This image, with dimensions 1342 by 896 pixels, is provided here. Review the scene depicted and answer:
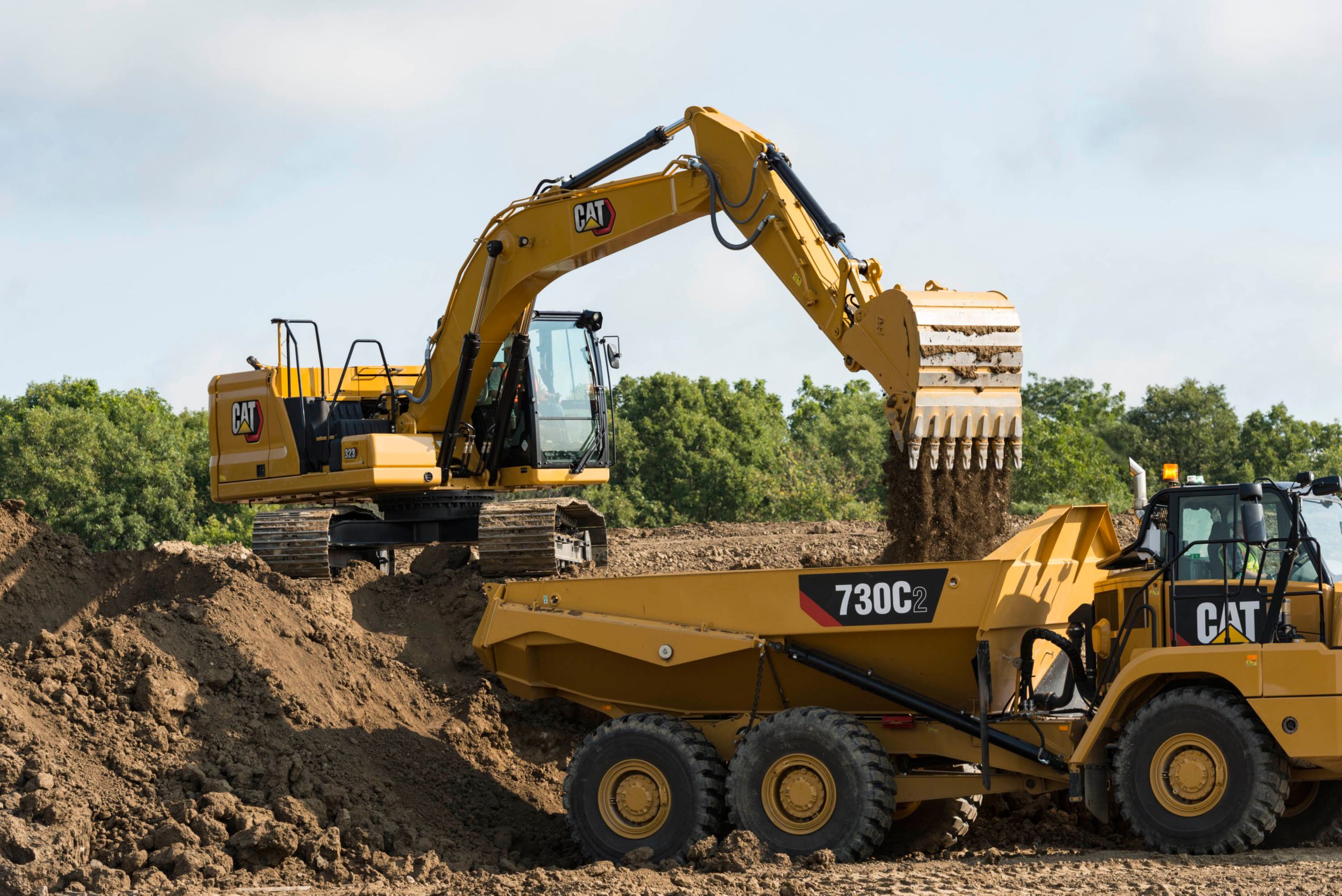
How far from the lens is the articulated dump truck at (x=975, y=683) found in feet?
24.5

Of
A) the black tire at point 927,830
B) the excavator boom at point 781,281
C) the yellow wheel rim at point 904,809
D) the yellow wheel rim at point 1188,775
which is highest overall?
the excavator boom at point 781,281

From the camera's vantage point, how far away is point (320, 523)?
13570mm

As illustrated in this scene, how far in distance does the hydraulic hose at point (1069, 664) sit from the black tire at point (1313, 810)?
125 centimetres

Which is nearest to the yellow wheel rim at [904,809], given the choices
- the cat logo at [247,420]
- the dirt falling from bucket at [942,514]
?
the dirt falling from bucket at [942,514]

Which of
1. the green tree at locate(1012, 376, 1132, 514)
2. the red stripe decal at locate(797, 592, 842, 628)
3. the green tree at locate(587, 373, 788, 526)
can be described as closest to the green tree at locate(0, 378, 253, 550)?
the green tree at locate(587, 373, 788, 526)

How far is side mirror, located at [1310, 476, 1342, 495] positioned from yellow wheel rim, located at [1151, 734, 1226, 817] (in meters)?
1.54

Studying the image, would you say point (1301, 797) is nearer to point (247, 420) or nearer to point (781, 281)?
point (781, 281)

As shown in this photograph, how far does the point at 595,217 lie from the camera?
41.6 feet

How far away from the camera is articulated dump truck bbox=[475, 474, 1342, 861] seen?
7473 mm

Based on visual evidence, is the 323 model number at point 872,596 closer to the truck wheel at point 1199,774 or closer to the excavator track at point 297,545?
the truck wheel at point 1199,774

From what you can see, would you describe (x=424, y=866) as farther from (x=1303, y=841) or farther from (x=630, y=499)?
(x=630, y=499)

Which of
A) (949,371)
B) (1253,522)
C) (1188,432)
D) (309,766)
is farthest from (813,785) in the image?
(1188,432)

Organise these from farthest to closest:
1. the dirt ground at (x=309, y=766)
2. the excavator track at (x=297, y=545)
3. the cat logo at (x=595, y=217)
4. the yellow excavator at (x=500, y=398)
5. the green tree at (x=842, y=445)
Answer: the green tree at (x=842, y=445)
the excavator track at (x=297, y=545)
the cat logo at (x=595, y=217)
the yellow excavator at (x=500, y=398)
the dirt ground at (x=309, y=766)

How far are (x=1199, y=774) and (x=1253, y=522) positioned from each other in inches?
54.6
